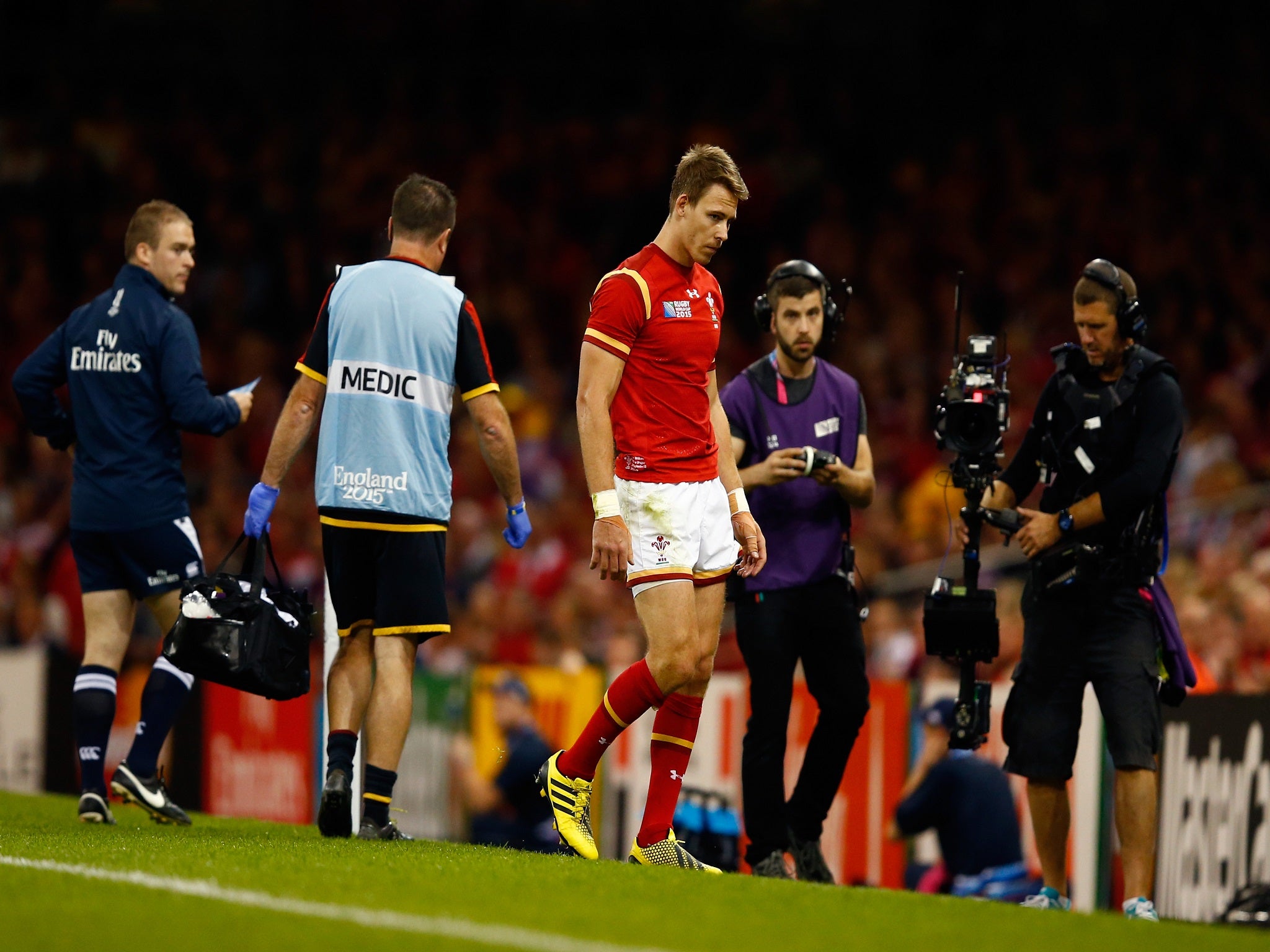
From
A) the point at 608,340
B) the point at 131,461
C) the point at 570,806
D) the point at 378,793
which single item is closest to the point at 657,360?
the point at 608,340

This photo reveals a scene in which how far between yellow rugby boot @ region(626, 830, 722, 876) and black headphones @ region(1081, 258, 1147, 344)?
2.49 meters

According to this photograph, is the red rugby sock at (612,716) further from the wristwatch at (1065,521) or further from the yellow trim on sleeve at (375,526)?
the wristwatch at (1065,521)

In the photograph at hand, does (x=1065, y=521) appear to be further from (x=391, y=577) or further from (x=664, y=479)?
(x=391, y=577)

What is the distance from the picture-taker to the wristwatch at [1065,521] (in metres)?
6.40

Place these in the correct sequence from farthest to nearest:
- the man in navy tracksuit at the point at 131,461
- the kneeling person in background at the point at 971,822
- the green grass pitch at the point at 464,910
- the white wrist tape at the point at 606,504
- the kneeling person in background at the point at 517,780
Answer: the kneeling person in background at the point at 517,780 < the kneeling person in background at the point at 971,822 < the man in navy tracksuit at the point at 131,461 < the white wrist tape at the point at 606,504 < the green grass pitch at the point at 464,910

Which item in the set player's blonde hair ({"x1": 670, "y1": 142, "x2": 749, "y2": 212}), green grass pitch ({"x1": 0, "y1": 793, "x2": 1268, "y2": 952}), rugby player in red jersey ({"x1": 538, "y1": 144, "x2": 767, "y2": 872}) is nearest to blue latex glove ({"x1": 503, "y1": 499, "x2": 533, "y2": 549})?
rugby player in red jersey ({"x1": 538, "y1": 144, "x2": 767, "y2": 872})

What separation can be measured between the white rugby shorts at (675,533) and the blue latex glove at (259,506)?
1.43 metres

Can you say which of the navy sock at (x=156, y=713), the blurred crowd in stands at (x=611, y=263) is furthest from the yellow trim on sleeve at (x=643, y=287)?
the blurred crowd in stands at (x=611, y=263)

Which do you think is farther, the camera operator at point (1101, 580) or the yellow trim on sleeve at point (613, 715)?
A: the camera operator at point (1101, 580)

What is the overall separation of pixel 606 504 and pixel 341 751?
1561 millimetres

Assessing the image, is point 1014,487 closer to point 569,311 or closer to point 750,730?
point 750,730

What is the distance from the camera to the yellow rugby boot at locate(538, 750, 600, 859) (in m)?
6.19

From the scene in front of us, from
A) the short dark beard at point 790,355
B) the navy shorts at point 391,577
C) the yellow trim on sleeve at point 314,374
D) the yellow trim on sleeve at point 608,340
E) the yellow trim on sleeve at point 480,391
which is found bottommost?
the navy shorts at point 391,577

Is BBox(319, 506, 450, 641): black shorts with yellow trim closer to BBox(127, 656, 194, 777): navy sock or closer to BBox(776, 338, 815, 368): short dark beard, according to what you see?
BBox(127, 656, 194, 777): navy sock
